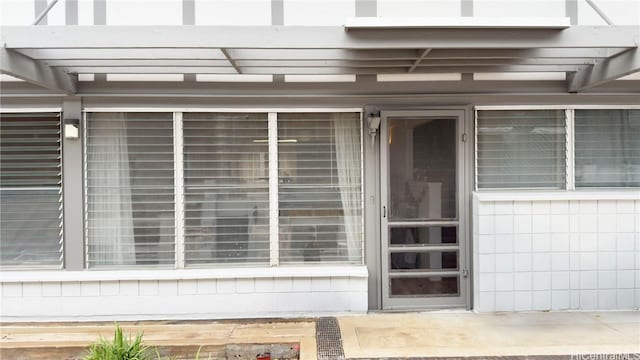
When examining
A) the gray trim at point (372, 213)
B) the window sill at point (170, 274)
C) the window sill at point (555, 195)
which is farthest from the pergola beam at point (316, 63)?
the window sill at point (170, 274)

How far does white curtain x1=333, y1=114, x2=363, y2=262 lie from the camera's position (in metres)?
4.84

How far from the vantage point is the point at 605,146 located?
16.1 ft

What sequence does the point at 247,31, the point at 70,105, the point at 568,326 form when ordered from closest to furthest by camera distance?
the point at 247,31 → the point at 568,326 → the point at 70,105

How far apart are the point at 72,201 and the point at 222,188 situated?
1572mm

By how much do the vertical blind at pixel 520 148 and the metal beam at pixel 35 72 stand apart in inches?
170

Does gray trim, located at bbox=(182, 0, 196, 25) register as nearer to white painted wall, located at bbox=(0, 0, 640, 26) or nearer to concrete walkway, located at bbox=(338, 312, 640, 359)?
white painted wall, located at bbox=(0, 0, 640, 26)

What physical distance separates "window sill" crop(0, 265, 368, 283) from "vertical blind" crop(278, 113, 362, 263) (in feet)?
0.64

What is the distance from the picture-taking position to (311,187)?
484cm

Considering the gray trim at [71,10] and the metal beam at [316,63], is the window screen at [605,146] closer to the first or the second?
the metal beam at [316,63]

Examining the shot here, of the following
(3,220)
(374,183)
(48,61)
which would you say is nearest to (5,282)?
(3,220)

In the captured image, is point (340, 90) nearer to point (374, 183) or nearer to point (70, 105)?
point (374, 183)

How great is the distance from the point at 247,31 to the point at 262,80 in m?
1.24

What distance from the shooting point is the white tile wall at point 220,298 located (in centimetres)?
466

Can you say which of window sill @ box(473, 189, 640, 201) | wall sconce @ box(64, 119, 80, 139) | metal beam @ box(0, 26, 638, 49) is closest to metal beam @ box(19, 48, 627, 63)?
metal beam @ box(0, 26, 638, 49)
